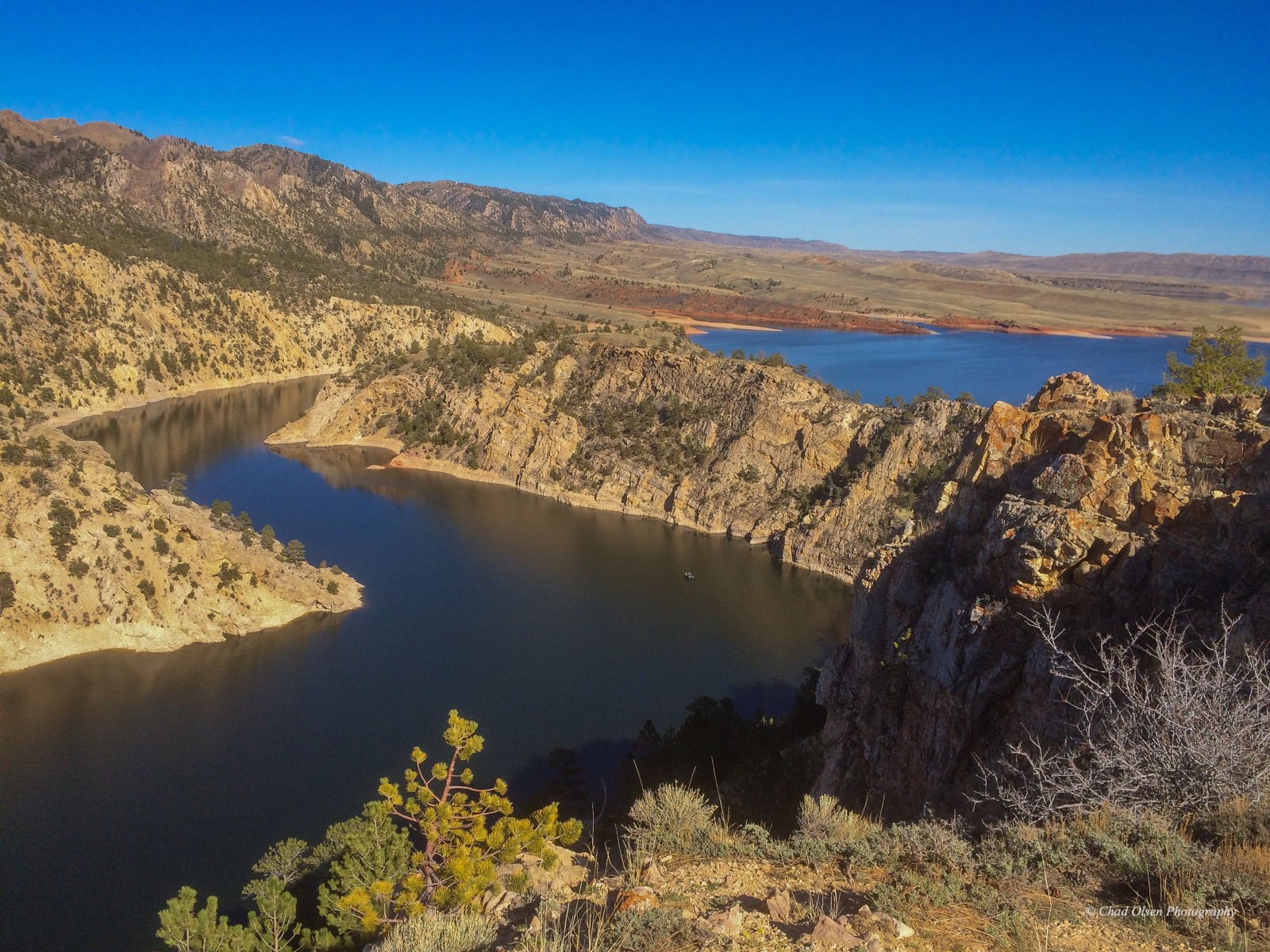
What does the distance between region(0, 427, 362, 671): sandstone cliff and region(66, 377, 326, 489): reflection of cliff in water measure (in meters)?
19.4

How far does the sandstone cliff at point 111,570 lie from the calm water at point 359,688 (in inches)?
43.6

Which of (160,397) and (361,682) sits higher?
(160,397)

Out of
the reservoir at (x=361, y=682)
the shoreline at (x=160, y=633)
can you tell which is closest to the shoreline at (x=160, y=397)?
the reservoir at (x=361, y=682)

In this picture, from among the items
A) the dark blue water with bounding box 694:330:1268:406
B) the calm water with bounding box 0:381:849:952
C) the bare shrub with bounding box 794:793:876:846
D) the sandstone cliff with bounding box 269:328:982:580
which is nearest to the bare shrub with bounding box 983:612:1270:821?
the bare shrub with bounding box 794:793:876:846

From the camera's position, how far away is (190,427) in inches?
2522

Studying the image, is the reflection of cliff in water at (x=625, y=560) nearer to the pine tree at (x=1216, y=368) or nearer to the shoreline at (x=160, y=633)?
the shoreline at (x=160, y=633)

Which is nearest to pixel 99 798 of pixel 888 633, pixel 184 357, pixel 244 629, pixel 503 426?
pixel 244 629

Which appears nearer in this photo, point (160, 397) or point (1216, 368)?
point (1216, 368)

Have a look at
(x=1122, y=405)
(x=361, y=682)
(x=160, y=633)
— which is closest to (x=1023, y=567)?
(x=1122, y=405)

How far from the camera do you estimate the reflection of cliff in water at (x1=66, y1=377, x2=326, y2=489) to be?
178ft

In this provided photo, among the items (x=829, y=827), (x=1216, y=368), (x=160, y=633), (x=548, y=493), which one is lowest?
(x=160, y=633)

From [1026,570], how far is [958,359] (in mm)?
98254

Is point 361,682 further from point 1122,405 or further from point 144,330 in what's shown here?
point 144,330

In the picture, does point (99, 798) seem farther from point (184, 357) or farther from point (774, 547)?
point (184, 357)
